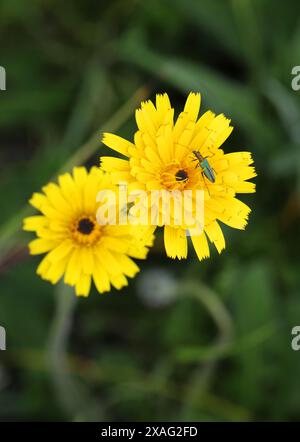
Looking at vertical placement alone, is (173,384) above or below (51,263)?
above

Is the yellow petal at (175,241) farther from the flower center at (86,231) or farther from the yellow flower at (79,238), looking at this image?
the flower center at (86,231)

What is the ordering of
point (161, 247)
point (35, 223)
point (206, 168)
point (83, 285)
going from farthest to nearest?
point (161, 247), point (35, 223), point (83, 285), point (206, 168)

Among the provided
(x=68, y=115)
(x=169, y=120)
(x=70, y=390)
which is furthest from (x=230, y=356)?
(x=169, y=120)

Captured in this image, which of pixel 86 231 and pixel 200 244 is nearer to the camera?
pixel 200 244

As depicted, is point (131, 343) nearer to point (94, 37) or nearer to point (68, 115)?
point (68, 115)

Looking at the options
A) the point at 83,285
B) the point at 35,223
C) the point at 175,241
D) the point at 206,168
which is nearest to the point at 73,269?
the point at 83,285

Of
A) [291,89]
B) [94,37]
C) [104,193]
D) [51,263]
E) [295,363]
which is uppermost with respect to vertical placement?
[94,37]

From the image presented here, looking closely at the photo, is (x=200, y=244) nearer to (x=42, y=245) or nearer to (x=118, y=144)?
(x=118, y=144)

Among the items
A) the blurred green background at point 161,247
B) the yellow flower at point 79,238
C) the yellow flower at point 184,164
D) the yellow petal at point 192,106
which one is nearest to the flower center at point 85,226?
the yellow flower at point 79,238
